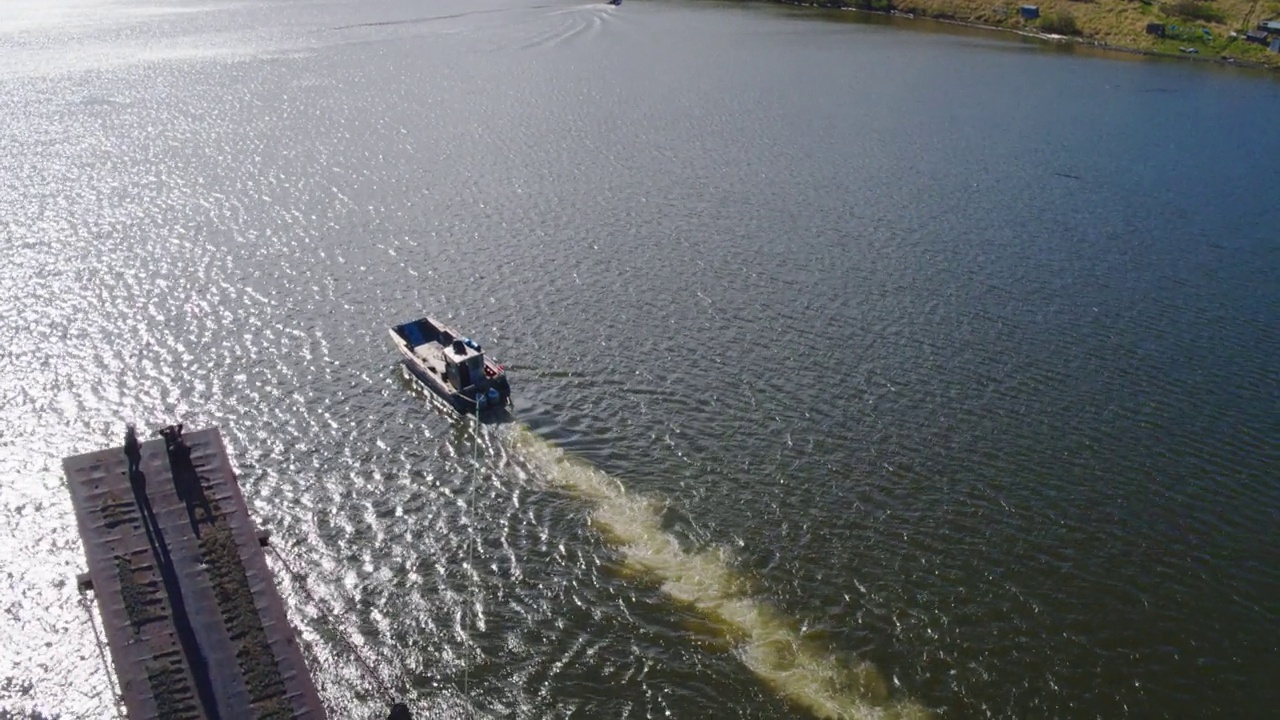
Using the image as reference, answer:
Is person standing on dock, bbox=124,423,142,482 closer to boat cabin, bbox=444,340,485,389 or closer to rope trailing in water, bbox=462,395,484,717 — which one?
rope trailing in water, bbox=462,395,484,717

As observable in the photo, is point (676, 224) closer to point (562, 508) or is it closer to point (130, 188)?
point (562, 508)

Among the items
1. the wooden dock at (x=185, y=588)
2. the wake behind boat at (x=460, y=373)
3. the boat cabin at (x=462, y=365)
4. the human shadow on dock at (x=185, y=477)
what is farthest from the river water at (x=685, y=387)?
the human shadow on dock at (x=185, y=477)

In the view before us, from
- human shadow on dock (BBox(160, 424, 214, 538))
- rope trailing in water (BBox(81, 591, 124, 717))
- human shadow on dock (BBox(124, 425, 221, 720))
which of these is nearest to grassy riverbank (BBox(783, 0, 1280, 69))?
human shadow on dock (BBox(160, 424, 214, 538))

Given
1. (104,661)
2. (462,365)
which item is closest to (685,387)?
(462,365)

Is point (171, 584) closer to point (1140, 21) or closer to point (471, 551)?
point (471, 551)

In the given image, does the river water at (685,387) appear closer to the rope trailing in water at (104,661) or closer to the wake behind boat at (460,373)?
the rope trailing in water at (104,661)

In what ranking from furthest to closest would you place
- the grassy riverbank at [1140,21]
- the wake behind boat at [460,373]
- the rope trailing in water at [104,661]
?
1. the grassy riverbank at [1140,21]
2. the wake behind boat at [460,373]
3. the rope trailing in water at [104,661]
